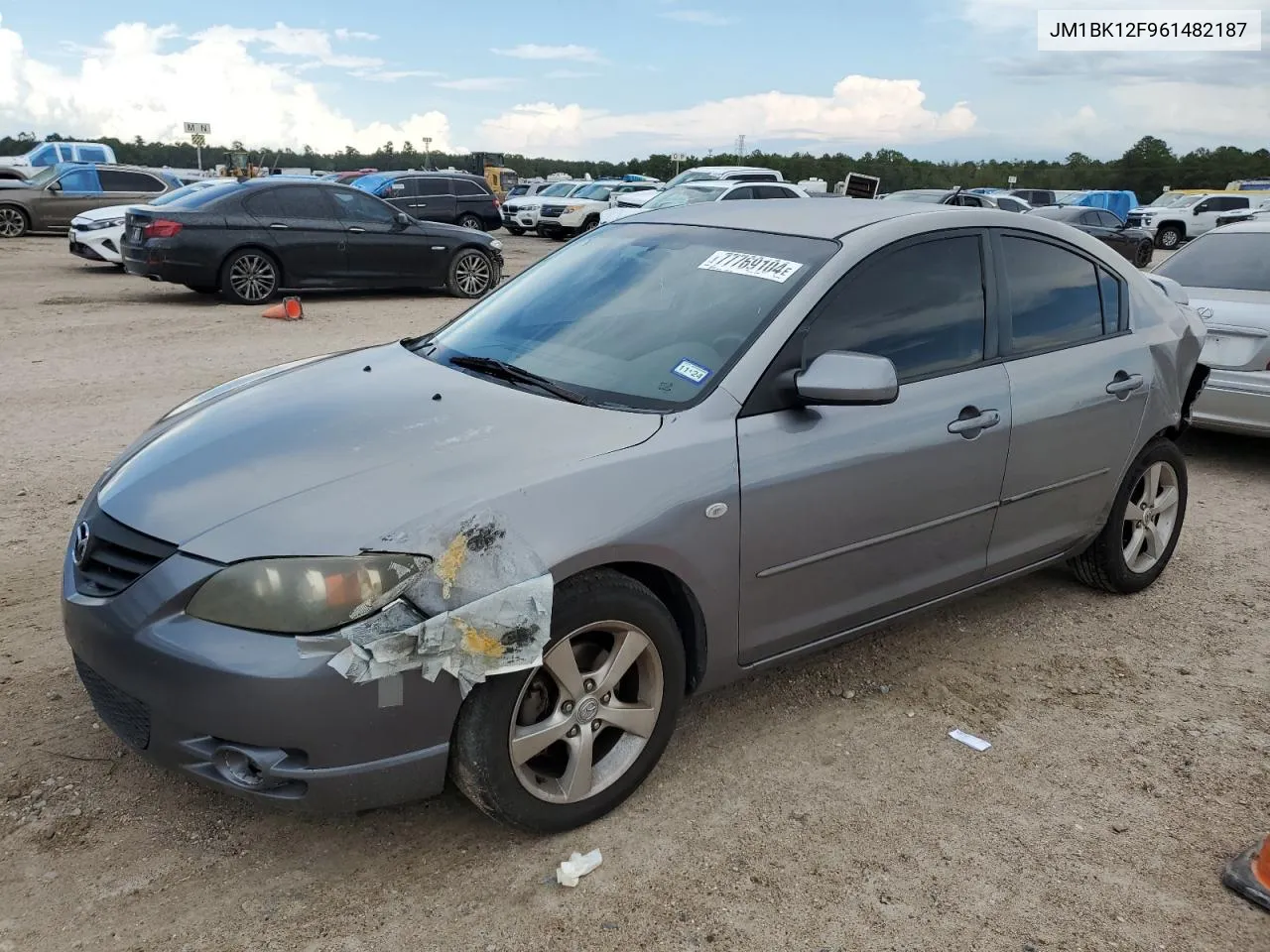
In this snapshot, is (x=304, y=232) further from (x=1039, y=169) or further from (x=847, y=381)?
(x=1039, y=169)

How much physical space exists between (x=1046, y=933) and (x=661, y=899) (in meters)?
0.97

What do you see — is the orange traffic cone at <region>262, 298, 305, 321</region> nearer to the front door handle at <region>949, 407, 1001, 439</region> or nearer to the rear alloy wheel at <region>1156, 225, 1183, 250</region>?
the front door handle at <region>949, 407, 1001, 439</region>

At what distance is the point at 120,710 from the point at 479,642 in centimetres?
100

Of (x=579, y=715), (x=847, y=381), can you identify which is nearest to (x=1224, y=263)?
(x=847, y=381)

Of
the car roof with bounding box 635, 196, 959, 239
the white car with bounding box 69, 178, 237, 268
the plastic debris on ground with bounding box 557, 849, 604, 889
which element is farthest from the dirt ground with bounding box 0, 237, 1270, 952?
the white car with bounding box 69, 178, 237, 268

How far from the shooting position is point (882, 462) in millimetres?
3334

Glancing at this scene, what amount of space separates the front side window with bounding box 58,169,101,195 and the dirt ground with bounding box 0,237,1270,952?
18558 mm

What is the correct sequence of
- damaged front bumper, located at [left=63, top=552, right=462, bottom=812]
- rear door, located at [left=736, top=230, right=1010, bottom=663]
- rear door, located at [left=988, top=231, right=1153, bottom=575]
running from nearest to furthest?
damaged front bumper, located at [left=63, top=552, right=462, bottom=812]
rear door, located at [left=736, top=230, right=1010, bottom=663]
rear door, located at [left=988, top=231, right=1153, bottom=575]

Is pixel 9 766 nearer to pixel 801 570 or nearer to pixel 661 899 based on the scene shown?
pixel 661 899

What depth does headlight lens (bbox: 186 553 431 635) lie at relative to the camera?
240 centimetres

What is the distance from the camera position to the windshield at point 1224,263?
23.0ft

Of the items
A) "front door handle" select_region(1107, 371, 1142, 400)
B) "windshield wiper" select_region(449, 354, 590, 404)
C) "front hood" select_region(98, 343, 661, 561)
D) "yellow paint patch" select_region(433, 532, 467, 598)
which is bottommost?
"yellow paint patch" select_region(433, 532, 467, 598)

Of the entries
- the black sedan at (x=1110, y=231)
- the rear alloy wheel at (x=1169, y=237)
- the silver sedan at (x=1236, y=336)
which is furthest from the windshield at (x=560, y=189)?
the silver sedan at (x=1236, y=336)

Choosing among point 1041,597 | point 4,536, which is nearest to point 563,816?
point 1041,597
